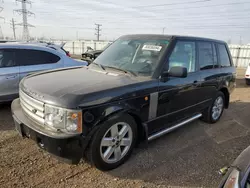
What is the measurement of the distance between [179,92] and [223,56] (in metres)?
2.18

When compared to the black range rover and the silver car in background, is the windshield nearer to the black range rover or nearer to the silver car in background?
the black range rover

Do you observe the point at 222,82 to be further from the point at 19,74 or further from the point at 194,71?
the point at 19,74

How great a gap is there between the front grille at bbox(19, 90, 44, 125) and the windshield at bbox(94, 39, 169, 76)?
1415 millimetres

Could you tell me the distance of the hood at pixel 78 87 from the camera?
2.38 meters

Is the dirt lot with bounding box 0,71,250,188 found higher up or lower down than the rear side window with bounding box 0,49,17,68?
lower down

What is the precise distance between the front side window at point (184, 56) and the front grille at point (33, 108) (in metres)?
2.06

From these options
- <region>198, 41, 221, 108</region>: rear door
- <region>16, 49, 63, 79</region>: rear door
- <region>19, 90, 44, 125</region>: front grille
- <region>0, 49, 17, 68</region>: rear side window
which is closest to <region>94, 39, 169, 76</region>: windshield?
<region>198, 41, 221, 108</region>: rear door

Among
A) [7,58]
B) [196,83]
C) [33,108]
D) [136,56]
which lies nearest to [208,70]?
[196,83]

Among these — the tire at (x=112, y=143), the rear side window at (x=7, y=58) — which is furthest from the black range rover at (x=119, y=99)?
the rear side window at (x=7, y=58)

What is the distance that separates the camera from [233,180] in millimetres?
1778

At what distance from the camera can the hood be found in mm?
2381

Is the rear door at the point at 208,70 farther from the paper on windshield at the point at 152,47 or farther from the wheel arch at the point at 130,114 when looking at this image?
the wheel arch at the point at 130,114

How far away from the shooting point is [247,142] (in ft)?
13.4

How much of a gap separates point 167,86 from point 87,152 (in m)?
1.59
